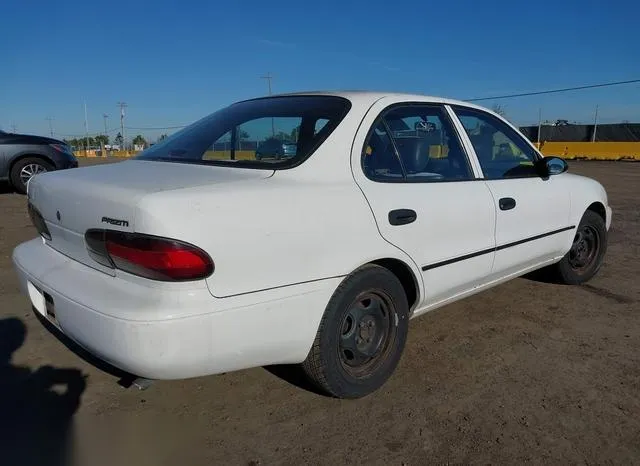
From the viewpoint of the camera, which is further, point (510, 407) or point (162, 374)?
point (510, 407)

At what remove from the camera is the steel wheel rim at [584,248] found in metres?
4.52

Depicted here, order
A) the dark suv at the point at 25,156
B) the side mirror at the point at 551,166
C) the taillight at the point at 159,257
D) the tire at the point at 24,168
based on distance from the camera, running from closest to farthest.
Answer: the taillight at the point at 159,257, the side mirror at the point at 551,166, the dark suv at the point at 25,156, the tire at the point at 24,168

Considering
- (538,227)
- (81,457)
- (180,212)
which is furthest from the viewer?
(538,227)

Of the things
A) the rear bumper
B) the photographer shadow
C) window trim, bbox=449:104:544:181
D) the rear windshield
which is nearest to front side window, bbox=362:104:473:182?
window trim, bbox=449:104:544:181

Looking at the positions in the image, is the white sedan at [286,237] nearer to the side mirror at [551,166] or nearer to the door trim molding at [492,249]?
the door trim molding at [492,249]

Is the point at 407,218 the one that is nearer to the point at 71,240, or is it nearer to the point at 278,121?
the point at 278,121

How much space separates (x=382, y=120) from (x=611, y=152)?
30830 millimetres

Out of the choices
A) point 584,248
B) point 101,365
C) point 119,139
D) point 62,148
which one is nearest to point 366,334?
point 101,365

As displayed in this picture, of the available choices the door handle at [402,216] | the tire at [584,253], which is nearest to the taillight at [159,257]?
the door handle at [402,216]

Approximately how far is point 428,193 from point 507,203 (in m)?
0.80

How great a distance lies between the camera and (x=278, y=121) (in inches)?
119

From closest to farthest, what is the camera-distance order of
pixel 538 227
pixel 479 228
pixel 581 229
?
pixel 479 228 → pixel 538 227 → pixel 581 229

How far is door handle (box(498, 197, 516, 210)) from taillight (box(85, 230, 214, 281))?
2116mm

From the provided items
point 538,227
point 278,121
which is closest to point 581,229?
point 538,227
